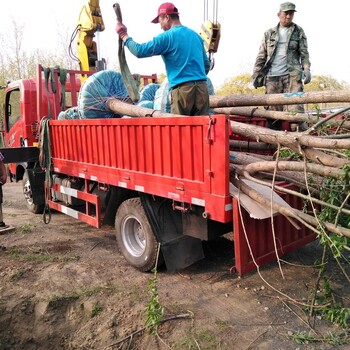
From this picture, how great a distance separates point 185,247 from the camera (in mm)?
4062

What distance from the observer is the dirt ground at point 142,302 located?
10.1 feet

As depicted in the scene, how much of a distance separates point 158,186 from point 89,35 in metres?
4.72

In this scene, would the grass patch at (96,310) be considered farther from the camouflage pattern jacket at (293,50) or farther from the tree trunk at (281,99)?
the camouflage pattern jacket at (293,50)

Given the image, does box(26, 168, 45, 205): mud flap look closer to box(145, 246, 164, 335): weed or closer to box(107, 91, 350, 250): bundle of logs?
box(107, 91, 350, 250): bundle of logs

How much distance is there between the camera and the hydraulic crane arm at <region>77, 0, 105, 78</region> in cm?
707

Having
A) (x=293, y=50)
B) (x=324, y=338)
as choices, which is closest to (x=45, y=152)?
(x=293, y=50)

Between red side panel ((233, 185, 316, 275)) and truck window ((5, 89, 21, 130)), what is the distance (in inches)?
212

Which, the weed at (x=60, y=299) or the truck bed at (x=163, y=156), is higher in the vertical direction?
the truck bed at (x=163, y=156)

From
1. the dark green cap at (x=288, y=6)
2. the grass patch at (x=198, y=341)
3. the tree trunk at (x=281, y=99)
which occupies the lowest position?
the grass patch at (x=198, y=341)

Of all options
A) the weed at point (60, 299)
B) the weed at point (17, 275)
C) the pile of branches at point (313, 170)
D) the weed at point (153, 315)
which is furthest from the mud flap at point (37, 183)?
the weed at point (153, 315)

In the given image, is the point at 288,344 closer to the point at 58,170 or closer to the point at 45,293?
the point at 45,293

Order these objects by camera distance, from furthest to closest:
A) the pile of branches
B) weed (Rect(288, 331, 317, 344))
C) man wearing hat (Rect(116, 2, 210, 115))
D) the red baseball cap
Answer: the red baseball cap
man wearing hat (Rect(116, 2, 210, 115))
weed (Rect(288, 331, 317, 344))
the pile of branches

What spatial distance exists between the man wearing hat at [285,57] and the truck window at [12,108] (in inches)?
177

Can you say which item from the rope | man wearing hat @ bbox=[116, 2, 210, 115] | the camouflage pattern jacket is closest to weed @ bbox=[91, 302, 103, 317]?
man wearing hat @ bbox=[116, 2, 210, 115]
